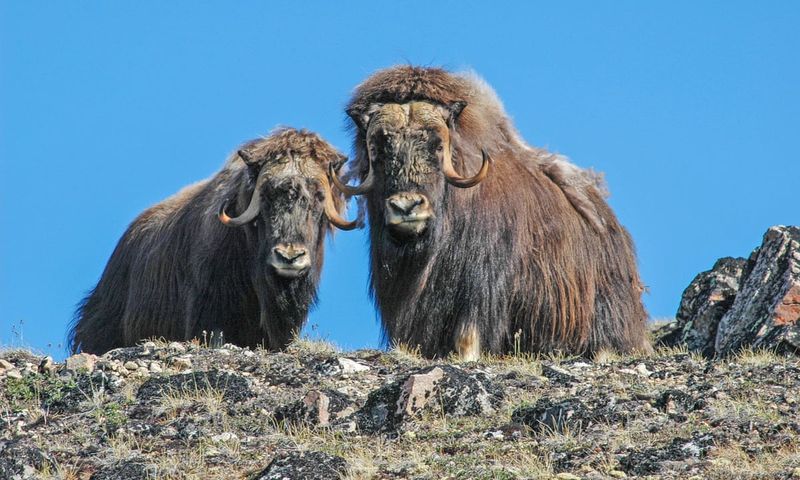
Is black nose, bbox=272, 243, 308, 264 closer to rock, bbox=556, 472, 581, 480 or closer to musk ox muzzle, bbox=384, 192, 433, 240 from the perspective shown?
musk ox muzzle, bbox=384, 192, 433, 240

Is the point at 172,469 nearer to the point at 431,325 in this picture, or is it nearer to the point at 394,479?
the point at 394,479

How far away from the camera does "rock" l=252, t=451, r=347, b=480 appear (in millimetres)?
5719

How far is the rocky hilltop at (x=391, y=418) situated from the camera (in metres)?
Result: 5.80

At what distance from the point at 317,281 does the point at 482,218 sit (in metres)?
1.70

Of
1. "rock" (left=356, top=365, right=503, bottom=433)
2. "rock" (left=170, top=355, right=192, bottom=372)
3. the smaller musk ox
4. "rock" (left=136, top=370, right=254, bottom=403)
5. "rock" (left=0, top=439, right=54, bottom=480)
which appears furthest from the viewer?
the smaller musk ox

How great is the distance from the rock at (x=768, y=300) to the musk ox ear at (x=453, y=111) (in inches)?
89.0

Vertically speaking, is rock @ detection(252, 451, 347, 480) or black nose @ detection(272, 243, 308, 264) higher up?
black nose @ detection(272, 243, 308, 264)

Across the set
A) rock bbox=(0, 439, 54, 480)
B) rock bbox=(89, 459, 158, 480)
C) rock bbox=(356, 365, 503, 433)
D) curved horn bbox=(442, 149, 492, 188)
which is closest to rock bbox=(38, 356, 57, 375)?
rock bbox=(0, 439, 54, 480)

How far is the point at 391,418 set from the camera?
257 inches

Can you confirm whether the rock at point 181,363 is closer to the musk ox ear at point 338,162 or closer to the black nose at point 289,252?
the black nose at point 289,252

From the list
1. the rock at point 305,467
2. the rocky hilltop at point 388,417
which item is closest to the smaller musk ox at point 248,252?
the rocky hilltop at point 388,417

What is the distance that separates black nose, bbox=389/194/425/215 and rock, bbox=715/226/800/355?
2.24 m

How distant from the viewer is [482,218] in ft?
30.2

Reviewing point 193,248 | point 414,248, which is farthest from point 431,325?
point 193,248
